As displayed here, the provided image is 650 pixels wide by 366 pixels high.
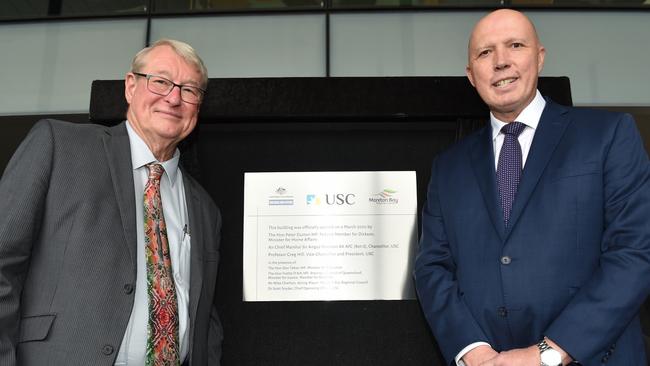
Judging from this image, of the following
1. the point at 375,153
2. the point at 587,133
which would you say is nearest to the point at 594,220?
the point at 587,133

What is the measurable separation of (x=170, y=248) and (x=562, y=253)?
1.49 meters

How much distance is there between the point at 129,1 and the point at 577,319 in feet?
19.4

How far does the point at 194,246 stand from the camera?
2.24 metres

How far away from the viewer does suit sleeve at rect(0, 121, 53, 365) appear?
164 centimetres

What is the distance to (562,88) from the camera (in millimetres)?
2521

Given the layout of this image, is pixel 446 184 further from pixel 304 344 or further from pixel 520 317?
pixel 304 344

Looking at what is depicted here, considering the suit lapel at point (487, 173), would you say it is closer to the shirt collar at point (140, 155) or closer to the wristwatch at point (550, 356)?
the wristwatch at point (550, 356)

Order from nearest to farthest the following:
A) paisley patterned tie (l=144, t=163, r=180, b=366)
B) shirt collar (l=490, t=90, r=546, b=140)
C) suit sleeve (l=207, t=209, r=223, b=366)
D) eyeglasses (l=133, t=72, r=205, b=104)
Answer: paisley patterned tie (l=144, t=163, r=180, b=366) < shirt collar (l=490, t=90, r=546, b=140) < eyeglasses (l=133, t=72, r=205, b=104) < suit sleeve (l=207, t=209, r=223, b=366)

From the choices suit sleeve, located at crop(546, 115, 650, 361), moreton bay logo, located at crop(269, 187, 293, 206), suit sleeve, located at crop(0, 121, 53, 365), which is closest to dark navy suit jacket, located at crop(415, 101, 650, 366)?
suit sleeve, located at crop(546, 115, 650, 361)

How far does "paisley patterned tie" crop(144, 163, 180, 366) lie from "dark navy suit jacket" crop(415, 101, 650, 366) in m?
0.98

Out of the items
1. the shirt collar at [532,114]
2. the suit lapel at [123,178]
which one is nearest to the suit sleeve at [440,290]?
the shirt collar at [532,114]

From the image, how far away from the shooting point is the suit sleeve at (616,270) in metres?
1.64

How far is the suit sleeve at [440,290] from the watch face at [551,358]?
226 mm

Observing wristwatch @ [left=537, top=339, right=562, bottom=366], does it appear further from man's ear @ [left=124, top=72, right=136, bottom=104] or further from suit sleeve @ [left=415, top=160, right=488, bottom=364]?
man's ear @ [left=124, top=72, right=136, bottom=104]
